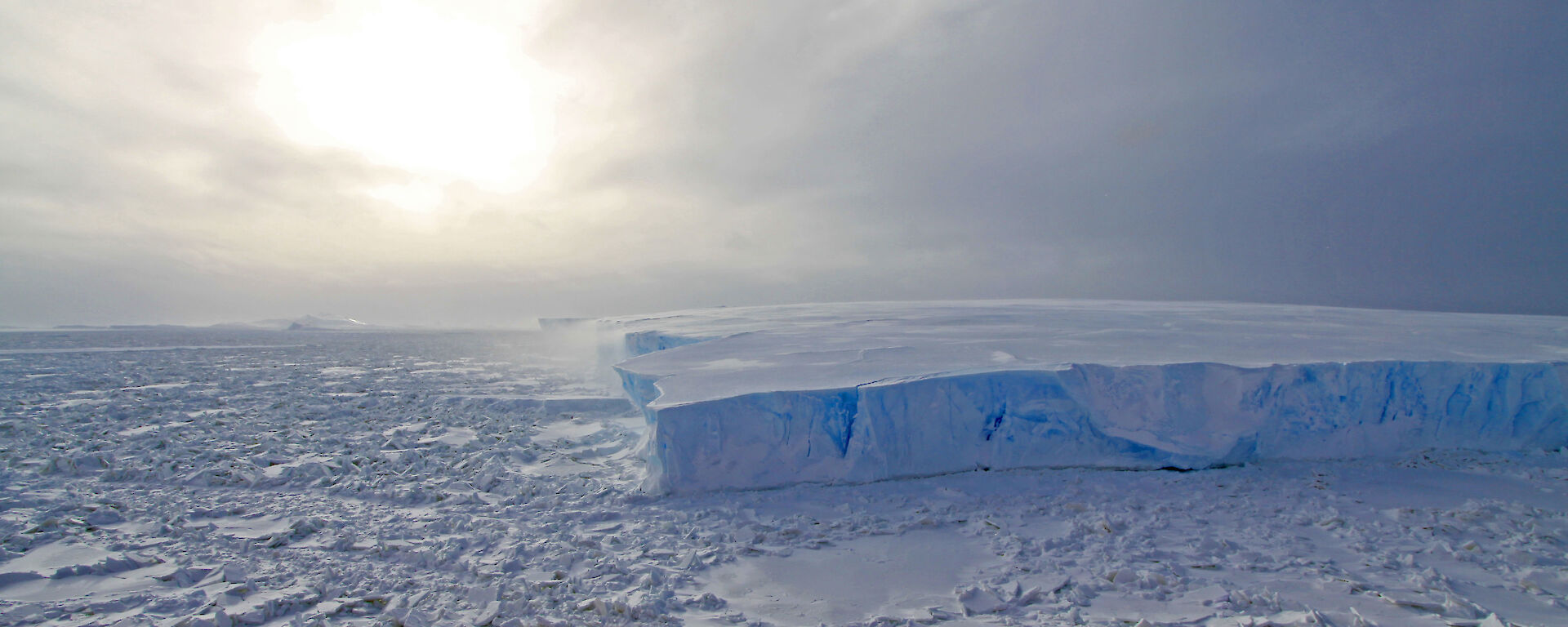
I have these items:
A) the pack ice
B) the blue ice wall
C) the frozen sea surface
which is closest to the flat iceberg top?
the pack ice

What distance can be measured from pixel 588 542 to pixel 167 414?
720 cm

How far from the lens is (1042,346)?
6281mm

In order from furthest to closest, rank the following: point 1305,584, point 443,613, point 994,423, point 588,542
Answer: point 994,423
point 588,542
point 1305,584
point 443,613

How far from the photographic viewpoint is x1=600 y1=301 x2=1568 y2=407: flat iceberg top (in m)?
5.22

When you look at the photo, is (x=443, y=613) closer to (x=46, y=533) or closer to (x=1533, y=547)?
(x=46, y=533)

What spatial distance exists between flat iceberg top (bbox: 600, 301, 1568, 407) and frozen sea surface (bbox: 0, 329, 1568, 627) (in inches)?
34.6

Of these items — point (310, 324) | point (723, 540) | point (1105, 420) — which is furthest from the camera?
point (310, 324)

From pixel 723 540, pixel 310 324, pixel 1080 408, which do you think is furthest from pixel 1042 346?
pixel 310 324

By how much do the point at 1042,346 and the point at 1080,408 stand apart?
1390 mm

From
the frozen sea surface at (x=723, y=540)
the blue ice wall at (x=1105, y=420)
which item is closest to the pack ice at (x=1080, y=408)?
the blue ice wall at (x=1105, y=420)

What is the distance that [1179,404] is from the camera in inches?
198

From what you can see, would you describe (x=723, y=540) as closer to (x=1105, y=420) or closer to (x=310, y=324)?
(x=1105, y=420)

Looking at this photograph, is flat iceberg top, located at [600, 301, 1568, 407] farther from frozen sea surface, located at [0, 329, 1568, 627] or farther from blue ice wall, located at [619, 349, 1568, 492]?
frozen sea surface, located at [0, 329, 1568, 627]

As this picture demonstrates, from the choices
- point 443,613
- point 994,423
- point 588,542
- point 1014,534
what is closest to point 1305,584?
point 1014,534
